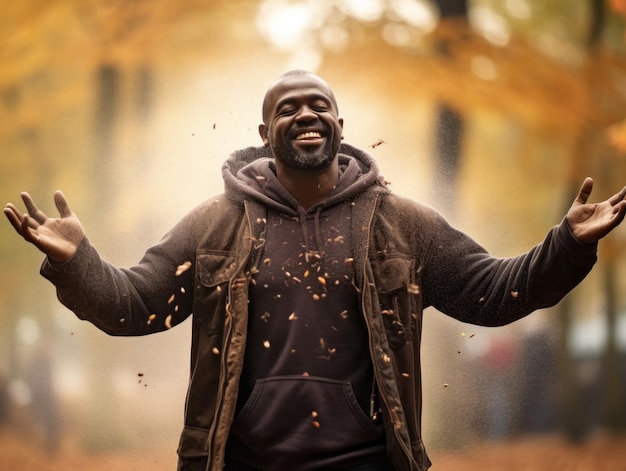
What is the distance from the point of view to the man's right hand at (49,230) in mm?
2762

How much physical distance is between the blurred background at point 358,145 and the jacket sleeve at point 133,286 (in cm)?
195

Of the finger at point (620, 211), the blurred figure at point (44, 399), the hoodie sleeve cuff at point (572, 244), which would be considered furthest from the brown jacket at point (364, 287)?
the blurred figure at point (44, 399)

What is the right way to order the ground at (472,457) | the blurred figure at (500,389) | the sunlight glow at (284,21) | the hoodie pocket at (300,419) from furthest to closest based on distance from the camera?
the sunlight glow at (284,21) < the blurred figure at (500,389) < the ground at (472,457) < the hoodie pocket at (300,419)

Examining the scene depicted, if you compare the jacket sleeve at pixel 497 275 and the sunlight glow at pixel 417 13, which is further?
the sunlight glow at pixel 417 13

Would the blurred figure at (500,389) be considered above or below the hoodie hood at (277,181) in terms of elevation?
below

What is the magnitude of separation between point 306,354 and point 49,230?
2.34 feet

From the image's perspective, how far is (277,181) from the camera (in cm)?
306

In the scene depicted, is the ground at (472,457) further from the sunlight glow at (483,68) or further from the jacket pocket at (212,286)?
the jacket pocket at (212,286)

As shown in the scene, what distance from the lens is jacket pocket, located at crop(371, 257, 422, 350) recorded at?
9.43ft

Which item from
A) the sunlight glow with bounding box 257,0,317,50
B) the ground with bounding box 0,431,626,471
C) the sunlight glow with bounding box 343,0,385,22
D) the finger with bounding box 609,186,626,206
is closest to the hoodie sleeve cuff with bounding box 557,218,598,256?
the finger with bounding box 609,186,626,206

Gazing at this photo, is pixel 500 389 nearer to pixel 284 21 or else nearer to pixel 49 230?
pixel 284 21

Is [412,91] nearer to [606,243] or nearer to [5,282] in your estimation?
[606,243]

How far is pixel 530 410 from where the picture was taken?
5.46 meters

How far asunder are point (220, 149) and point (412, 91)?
1.10 m
